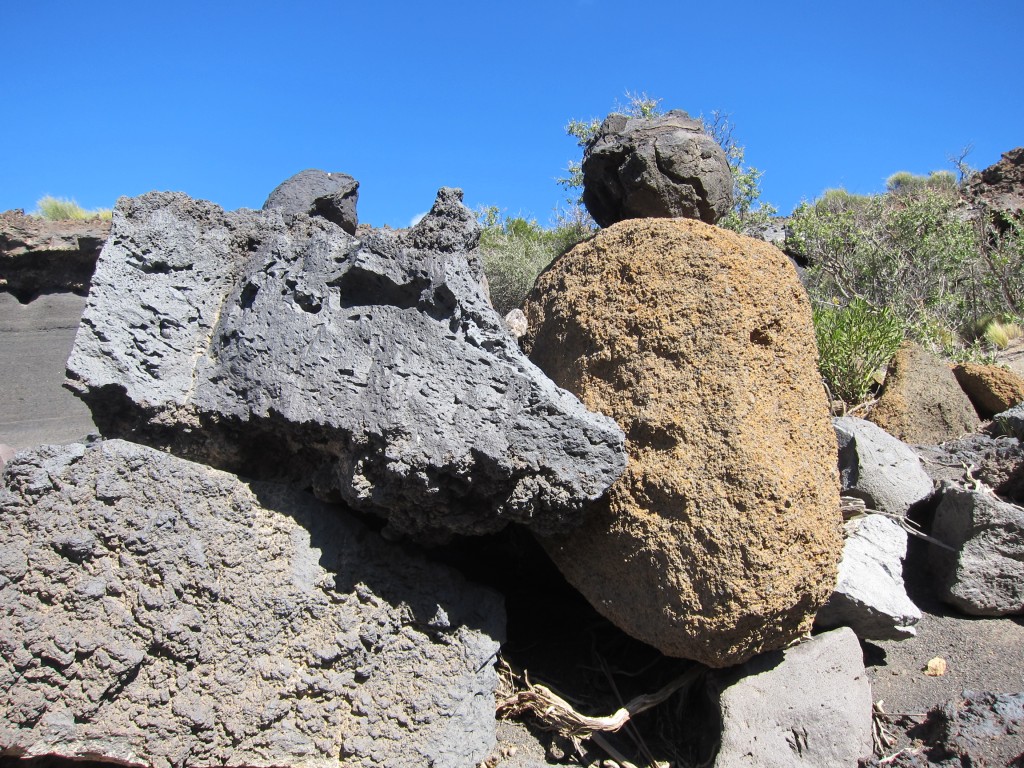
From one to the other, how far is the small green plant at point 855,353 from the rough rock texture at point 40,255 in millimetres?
6437

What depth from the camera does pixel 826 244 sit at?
10.7 m

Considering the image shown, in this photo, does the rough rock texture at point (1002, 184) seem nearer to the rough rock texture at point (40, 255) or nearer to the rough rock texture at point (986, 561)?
the rough rock texture at point (986, 561)

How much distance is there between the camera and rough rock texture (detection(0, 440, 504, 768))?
2031 millimetres

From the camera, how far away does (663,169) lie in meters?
A: 3.36

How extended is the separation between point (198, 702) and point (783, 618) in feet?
5.69

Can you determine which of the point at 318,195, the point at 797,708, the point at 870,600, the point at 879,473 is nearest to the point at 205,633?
the point at 797,708

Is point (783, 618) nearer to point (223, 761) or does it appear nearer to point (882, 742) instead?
point (882, 742)

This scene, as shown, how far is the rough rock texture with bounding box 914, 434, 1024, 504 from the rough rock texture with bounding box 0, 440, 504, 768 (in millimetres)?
2924

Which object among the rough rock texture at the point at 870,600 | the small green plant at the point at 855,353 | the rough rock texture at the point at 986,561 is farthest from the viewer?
the small green plant at the point at 855,353

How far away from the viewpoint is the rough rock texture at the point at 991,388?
17.3ft

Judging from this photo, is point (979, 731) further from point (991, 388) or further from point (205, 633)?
point (991, 388)

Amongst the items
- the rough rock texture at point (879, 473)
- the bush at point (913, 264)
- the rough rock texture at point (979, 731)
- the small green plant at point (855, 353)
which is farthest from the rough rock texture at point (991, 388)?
the bush at point (913, 264)

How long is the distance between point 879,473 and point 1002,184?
14645 millimetres

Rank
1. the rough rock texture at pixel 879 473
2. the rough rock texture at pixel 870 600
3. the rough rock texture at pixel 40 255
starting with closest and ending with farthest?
the rough rock texture at pixel 870 600, the rough rock texture at pixel 879 473, the rough rock texture at pixel 40 255
